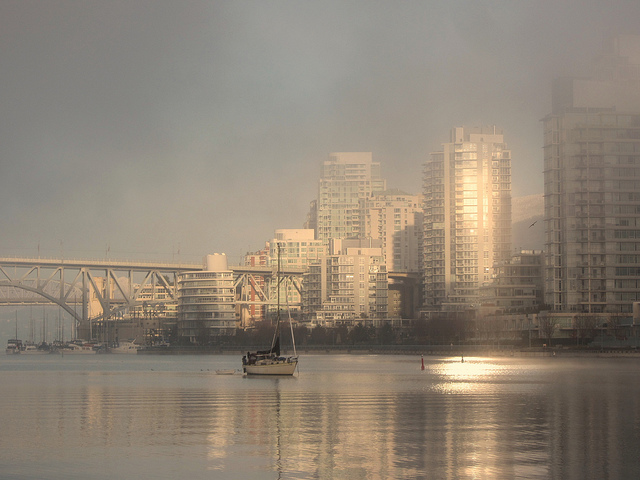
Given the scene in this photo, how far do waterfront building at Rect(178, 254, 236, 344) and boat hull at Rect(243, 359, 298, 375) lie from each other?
11448 centimetres

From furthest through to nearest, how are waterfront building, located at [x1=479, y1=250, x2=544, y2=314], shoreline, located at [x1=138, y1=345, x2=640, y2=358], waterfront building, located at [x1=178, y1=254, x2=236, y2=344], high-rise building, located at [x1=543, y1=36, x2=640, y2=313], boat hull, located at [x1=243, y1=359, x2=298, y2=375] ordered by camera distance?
waterfront building, located at [x1=178, y1=254, x2=236, y2=344] < waterfront building, located at [x1=479, y1=250, x2=544, y2=314] < high-rise building, located at [x1=543, y1=36, x2=640, y2=313] < shoreline, located at [x1=138, y1=345, x2=640, y2=358] < boat hull, located at [x1=243, y1=359, x2=298, y2=375]

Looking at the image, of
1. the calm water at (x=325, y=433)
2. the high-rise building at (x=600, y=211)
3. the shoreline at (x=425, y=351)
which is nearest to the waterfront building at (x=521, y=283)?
the shoreline at (x=425, y=351)

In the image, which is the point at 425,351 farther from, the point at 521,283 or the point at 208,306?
the point at 208,306

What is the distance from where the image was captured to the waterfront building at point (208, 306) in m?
196

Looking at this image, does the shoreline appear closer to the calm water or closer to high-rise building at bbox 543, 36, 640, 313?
high-rise building at bbox 543, 36, 640, 313

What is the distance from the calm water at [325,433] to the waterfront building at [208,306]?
134992 millimetres

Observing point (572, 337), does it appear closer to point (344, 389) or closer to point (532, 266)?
point (532, 266)

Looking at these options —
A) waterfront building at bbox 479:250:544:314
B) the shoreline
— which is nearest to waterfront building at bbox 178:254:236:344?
the shoreline

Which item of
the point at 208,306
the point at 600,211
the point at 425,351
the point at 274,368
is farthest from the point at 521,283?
the point at 274,368

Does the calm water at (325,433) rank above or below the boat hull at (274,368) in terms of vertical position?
above

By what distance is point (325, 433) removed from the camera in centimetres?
3419

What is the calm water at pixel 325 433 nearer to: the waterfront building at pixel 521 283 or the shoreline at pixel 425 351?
the shoreline at pixel 425 351

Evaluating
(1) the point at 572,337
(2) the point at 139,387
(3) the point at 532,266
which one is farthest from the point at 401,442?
(3) the point at 532,266

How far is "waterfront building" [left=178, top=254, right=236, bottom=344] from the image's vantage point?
643 ft
